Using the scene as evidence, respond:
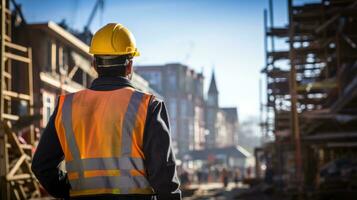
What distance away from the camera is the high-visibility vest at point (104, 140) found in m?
2.69

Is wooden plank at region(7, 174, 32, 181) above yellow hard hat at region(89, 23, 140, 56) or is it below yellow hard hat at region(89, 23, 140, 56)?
below

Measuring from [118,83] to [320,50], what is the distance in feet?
47.7

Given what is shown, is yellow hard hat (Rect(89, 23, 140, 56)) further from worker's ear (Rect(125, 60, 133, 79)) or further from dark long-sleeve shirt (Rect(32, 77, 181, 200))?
dark long-sleeve shirt (Rect(32, 77, 181, 200))

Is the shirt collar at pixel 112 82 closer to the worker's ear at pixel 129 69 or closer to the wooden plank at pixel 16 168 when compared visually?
the worker's ear at pixel 129 69

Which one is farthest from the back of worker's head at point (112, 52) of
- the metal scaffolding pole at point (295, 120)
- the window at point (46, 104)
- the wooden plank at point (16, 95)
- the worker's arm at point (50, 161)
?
the window at point (46, 104)

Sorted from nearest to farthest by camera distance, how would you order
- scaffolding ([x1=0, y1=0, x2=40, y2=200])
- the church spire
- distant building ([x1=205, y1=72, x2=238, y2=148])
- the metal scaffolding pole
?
scaffolding ([x1=0, y1=0, x2=40, y2=200]) < the metal scaffolding pole < distant building ([x1=205, y1=72, x2=238, y2=148]) < the church spire

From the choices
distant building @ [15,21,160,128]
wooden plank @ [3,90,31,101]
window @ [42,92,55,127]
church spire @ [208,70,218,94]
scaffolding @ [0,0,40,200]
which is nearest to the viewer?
scaffolding @ [0,0,40,200]

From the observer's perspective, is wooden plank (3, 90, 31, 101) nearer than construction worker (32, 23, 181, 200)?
No

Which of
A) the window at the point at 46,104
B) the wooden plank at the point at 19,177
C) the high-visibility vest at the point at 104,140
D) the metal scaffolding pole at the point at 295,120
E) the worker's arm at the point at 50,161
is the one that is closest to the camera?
the high-visibility vest at the point at 104,140

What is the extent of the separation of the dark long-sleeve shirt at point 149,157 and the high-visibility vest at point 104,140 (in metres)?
0.04

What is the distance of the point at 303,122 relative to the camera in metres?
17.4

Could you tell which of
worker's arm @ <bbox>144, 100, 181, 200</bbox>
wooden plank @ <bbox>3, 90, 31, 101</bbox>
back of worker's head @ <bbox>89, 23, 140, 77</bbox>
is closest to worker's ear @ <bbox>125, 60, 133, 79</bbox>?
back of worker's head @ <bbox>89, 23, 140, 77</bbox>

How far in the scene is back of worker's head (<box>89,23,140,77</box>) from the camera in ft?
9.61

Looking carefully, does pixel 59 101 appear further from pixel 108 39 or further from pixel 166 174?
pixel 166 174
